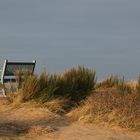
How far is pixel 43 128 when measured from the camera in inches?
520

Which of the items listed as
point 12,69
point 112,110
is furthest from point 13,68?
point 112,110

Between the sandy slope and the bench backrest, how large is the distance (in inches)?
101

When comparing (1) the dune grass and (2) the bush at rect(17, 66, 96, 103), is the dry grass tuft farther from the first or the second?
(2) the bush at rect(17, 66, 96, 103)

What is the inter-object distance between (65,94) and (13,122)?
371 centimetres

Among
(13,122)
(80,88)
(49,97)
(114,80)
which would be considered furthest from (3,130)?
(114,80)

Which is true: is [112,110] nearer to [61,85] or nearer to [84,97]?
[84,97]

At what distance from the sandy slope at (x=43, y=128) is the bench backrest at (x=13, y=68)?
255 centimetres

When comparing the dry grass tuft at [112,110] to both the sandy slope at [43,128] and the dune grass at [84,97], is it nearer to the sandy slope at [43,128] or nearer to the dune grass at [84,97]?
the dune grass at [84,97]

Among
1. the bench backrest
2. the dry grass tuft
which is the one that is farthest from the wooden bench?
the dry grass tuft

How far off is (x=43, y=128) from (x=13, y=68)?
661 centimetres

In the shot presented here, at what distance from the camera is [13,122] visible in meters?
14.3

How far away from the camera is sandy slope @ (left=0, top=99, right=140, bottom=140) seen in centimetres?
1270

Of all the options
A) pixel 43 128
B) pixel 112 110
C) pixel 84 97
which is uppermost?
Answer: pixel 84 97

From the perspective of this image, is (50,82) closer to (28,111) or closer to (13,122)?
(28,111)
